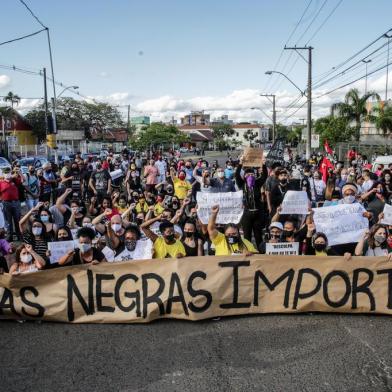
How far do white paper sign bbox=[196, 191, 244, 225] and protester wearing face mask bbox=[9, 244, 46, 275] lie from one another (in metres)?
2.27

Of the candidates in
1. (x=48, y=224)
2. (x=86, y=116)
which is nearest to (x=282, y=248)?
(x=48, y=224)

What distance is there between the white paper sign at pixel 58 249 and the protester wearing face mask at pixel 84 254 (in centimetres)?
7

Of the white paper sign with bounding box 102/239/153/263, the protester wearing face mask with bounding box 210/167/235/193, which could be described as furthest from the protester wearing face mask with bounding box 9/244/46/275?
the protester wearing face mask with bounding box 210/167/235/193

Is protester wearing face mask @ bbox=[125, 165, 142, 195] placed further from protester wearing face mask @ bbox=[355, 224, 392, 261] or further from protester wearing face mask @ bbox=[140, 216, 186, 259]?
protester wearing face mask @ bbox=[355, 224, 392, 261]

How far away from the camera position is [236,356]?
187 inches

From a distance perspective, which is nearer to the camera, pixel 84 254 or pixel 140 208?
pixel 84 254

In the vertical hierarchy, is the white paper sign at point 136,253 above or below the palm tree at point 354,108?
below

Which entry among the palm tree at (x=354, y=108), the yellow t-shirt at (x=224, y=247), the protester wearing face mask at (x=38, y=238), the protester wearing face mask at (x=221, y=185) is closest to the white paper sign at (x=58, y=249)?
the protester wearing face mask at (x=38, y=238)

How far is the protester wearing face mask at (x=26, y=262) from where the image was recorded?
5.93 meters

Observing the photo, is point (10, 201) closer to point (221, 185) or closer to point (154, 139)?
point (221, 185)

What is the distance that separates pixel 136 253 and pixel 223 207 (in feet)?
4.89

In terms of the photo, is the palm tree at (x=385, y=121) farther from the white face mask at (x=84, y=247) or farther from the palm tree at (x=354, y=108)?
the white face mask at (x=84, y=247)

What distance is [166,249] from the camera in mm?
6246

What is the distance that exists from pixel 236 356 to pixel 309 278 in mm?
1492
